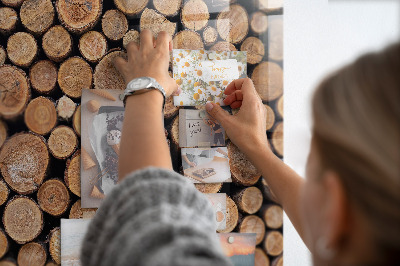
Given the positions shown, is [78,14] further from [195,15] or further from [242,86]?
[242,86]

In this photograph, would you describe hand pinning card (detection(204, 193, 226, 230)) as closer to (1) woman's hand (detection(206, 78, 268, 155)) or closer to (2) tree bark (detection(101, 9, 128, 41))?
(1) woman's hand (detection(206, 78, 268, 155))

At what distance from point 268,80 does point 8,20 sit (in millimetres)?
733

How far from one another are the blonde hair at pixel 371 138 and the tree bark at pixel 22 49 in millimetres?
739

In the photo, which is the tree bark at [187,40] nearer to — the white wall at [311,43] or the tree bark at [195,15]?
the tree bark at [195,15]

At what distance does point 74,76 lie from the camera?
879 millimetres

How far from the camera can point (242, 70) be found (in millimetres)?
1012

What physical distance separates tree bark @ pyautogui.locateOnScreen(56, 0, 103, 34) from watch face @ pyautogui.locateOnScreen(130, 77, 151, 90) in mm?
244

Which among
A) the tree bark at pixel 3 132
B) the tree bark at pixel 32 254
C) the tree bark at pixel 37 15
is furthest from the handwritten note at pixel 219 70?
the tree bark at pixel 32 254

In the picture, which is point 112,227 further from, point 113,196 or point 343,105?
point 343,105

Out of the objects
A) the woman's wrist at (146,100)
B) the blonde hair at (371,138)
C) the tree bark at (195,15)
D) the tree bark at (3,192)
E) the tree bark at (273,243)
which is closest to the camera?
the blonde hair at (371,138)

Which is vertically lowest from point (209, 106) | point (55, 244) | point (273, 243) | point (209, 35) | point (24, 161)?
point (273, 243)

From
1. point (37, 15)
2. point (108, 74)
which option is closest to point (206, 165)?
point (108, 74)

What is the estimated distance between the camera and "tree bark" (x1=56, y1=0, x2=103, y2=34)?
33.7 inches

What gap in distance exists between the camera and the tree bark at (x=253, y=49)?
1.01m
